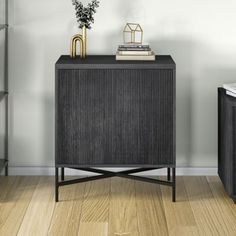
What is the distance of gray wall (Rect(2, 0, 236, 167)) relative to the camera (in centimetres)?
391

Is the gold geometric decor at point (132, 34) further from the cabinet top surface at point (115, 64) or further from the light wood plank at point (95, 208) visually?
the light wood plank at point (95, 208)

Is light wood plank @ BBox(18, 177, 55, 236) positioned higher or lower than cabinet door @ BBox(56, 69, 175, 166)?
lower

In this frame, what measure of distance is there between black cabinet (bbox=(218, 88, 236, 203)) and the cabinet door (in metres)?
0.27

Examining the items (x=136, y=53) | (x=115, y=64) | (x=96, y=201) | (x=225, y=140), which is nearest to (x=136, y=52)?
(x=136, y=53)

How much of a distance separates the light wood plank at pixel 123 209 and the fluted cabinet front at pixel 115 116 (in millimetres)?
190

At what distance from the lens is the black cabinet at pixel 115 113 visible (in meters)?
3.52

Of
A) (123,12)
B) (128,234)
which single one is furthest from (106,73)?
(128,234)

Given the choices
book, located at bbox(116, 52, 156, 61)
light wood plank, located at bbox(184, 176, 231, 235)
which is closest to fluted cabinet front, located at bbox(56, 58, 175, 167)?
book, located at bbox(116, 52, 156, 61)

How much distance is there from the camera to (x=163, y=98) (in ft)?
11.6

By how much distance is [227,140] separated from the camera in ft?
11.7

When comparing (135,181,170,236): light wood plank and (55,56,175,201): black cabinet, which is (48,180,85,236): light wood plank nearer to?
(55,56,175,201): black cabinet

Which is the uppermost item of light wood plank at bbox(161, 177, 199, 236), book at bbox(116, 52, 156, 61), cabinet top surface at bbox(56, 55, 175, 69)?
book at bbox(116, 52, 156, 61)

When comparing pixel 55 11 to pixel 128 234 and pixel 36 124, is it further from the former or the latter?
pixel 128 234

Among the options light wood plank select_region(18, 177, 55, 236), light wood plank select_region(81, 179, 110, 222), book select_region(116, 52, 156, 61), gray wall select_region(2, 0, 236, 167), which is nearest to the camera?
light wood plank select_region(18, 177, 55, 236)
